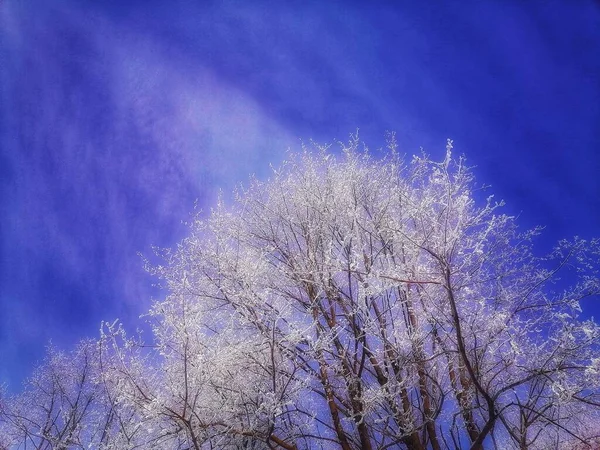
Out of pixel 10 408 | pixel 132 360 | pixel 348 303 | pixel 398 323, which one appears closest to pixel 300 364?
pixel 348 303

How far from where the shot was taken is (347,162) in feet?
30.1

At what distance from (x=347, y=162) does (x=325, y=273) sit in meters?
3.46

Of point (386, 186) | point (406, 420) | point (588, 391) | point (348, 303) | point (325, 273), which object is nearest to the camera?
point (588, 391)

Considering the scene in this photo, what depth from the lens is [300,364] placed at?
7199 mm

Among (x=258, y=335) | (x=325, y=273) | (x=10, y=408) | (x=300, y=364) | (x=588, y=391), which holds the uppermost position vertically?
(x=10, y=408)

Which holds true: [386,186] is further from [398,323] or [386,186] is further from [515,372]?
[515,372]

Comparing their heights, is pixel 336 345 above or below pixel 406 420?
above

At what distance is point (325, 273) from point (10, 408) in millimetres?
16447

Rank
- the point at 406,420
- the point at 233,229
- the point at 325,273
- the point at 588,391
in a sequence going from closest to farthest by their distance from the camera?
1. the point at 588,391
2. the point at 406,420
3. the point at 325,273
4. the point at 233,229

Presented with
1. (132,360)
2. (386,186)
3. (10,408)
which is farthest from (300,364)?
(10,408)

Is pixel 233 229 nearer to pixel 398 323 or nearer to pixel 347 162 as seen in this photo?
pixel 347 162

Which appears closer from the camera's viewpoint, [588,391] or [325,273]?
[588,391]

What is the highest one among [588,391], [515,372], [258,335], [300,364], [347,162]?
[347,162]

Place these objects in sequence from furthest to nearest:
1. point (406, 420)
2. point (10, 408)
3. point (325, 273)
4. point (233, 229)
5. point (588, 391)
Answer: point (10, 408)
point (233, 229)
point (325, 273)
point (406, 420)
point (588, 391)
